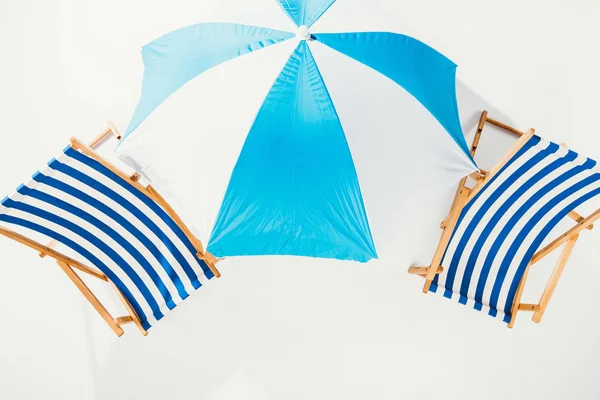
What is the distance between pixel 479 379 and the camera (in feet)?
8.89

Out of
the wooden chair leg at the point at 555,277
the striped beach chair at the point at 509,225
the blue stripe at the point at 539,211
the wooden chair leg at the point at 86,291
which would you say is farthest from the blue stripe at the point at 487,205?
the wooden chair leg at the point at 86,291

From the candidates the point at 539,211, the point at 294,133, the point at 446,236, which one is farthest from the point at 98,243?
the point at 539,211

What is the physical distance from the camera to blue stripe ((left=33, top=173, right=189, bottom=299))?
204 cm

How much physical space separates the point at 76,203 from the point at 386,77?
1.42 meters

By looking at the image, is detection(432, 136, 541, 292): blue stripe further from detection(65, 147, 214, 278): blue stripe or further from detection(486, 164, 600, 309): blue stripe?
detection(65, 147, 214, 278): blue stripe

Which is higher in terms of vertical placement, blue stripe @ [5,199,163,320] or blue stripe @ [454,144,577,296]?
blue stripe @ [454,144,577,296]

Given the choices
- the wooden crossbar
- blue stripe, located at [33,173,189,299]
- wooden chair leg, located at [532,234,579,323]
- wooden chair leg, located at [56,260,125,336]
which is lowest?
wooden chair leg, located at [56,260,125,336]

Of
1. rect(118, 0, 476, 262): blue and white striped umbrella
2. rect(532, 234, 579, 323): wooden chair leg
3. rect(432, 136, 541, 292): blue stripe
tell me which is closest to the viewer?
rect(118, 0, 476, 262): blue and white striped umbrella

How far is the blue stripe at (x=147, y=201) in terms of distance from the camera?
201cm

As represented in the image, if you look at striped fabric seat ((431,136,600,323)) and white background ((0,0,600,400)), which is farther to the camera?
white background ((0,0,600,400))

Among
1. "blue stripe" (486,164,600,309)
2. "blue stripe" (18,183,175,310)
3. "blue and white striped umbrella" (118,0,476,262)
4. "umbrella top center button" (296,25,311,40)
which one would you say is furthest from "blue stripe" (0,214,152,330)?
"blue stripe" (486,164,600,309)

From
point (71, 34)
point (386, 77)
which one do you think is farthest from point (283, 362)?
point (71, 34)

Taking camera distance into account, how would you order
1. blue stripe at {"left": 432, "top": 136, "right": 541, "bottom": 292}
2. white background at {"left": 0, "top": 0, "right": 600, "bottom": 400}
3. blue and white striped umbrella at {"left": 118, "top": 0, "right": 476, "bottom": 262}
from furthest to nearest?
white background at {"left": 0, "top": 0, "right": 600, "bottom": 400} → blue stripe at {"left": 432, "top": 136, "right": 541, "bottom": 292} → blue and white striped umbrella at {"left": 118, "top": 0, "right": 476, "bottom": 262}

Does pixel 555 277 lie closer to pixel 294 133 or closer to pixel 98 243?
pixel 294 133
